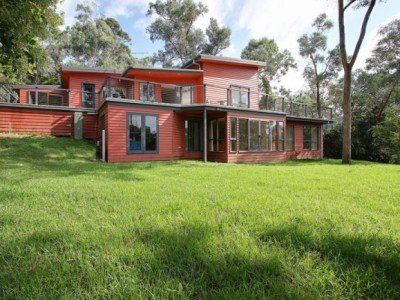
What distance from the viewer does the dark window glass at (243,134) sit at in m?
16.2

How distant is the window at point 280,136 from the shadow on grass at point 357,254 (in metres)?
15.2

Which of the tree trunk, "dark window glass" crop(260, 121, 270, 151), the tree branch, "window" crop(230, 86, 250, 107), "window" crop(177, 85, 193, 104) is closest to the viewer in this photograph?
the tree branch

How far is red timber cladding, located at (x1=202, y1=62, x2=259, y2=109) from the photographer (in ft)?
60.4

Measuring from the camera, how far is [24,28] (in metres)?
7.18

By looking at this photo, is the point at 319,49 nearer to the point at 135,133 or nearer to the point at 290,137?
the point at 290,137

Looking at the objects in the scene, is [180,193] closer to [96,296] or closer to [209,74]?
[96,296]

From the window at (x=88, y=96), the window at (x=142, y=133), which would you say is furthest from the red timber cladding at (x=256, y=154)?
the window at (x=88, y=96)

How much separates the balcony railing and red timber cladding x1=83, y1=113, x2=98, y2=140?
36.9 inches

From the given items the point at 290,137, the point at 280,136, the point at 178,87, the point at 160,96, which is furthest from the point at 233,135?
the point at 290,137

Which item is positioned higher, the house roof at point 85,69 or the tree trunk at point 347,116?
the house roof at point 85,69

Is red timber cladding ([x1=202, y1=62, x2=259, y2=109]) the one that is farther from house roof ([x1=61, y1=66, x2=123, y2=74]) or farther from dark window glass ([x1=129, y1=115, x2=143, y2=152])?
house roof ([x1=61, y1=66, x2=123, y2=74])

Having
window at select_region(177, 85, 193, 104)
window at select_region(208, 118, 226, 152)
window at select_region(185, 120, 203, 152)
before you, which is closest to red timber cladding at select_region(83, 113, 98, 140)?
window at select_region(177, 85, 193, 104)

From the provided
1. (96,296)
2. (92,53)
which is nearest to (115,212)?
(96,296)

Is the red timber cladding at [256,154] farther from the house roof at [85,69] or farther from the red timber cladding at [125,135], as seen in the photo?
the house roof at [85,69]
